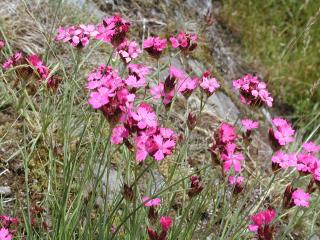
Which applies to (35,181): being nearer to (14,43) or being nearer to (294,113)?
(14,43)

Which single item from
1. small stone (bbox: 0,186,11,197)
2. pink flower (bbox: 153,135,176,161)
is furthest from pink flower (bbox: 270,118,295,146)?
small stone (bbox: 0,186,11,197)

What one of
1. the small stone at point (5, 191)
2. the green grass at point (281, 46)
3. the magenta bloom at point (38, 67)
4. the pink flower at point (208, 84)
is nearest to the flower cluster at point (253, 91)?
the pink flower at point (208, 84)

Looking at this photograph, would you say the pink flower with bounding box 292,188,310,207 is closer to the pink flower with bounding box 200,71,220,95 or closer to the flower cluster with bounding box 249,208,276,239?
the flower cluster with bounding box 249,208,276,239

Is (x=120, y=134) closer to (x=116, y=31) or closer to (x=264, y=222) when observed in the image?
(x=116, y=31)

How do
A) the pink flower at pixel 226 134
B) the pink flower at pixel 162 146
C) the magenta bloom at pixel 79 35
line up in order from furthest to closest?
the magenta bloom at pixel 79 35 → the pink flower at pixel 226 134 → the pink flower at pixel 162 146

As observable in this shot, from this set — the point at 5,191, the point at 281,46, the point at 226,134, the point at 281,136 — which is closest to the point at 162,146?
the point at 226,134

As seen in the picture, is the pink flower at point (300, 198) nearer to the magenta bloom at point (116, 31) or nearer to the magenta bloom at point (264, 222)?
the magenta bloom at point (264, 222)
